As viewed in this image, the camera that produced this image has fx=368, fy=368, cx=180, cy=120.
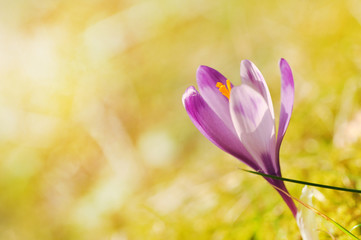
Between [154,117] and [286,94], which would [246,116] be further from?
[154,117]

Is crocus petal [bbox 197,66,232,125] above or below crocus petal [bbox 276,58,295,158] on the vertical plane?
above

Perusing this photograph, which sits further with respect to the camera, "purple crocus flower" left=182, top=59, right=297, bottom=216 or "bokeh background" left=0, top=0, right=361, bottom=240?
"bokeh background" left=0, top=0, right=361, bottom=240

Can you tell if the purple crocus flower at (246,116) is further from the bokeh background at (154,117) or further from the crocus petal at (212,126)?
the bokeh background at (154,117)

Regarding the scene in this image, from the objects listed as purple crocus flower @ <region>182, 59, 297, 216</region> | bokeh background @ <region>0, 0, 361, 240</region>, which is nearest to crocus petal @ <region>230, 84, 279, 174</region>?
purple crocus flower @ <region>182, 59, 297, 216</region>

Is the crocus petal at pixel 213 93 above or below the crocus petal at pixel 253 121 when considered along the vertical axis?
above

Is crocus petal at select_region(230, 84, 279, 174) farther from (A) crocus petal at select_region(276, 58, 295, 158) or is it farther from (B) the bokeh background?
(B) the bokeh background

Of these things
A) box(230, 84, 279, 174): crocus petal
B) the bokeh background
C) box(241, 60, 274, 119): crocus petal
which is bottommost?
box(230, 84, 279, 174): crocus petal

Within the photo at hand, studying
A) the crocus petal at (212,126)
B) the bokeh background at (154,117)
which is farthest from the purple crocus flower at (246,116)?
the bokeh background at (154,117)

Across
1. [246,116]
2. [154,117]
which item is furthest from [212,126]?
[154,117]

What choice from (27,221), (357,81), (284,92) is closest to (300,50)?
(357,81)
